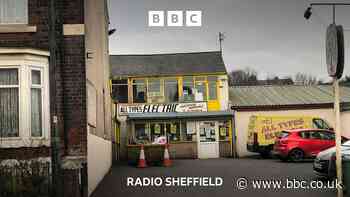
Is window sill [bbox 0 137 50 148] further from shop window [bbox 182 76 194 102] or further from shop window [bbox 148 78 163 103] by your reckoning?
shop window [bbox 182 76 194 102]

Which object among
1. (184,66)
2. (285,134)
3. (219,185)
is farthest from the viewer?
(184,66)

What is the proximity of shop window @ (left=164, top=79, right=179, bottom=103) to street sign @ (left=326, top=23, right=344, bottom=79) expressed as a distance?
2604 cm

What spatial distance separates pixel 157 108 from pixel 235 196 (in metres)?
21.4

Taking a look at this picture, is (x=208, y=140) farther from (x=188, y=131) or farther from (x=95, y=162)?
(x=95, y=162)

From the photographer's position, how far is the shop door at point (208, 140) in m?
34.4

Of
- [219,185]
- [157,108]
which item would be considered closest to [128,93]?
[157,108]

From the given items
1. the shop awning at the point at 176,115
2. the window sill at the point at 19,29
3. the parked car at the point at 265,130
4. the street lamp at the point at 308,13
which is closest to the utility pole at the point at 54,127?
the window sill at the point at 19,29

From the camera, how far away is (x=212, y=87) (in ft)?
116

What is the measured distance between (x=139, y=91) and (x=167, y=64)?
9.67ft

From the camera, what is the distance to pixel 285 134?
86.8 ft

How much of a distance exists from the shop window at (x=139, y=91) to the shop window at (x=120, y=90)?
53 centimetres

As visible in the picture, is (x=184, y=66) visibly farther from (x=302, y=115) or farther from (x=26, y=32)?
(x=26, y=32)

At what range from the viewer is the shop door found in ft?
113

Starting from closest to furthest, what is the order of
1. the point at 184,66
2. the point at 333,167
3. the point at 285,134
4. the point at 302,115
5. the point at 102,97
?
the point at 333,167 < the point at 102,97 < the point at 285,134 < the point at 302,115 < the point at 184,66
